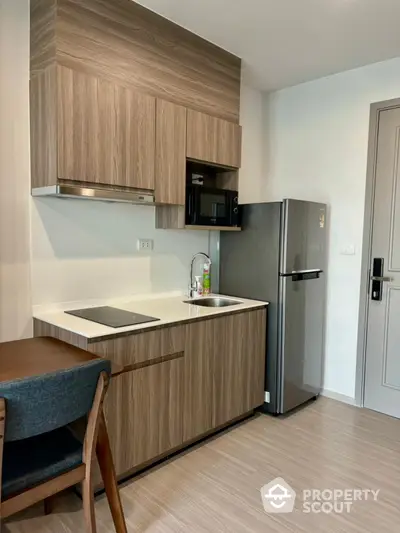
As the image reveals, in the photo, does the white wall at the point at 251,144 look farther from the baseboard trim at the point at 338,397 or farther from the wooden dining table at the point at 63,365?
the wooden dining table at the point at 63,365

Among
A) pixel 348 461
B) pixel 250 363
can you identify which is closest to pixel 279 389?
pixel 250 363

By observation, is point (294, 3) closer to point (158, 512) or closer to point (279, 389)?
point (279, 389)

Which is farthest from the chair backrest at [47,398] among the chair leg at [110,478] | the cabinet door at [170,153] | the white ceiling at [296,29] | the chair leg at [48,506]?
the white ceiling at [296,29]

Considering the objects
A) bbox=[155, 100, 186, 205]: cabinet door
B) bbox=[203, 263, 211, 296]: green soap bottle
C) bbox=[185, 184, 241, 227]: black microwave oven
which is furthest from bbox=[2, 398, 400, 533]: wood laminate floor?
bbox=[155, 100, 186, 205]: cabinet door

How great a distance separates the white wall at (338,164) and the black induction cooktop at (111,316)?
5.78 ft

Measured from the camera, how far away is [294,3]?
2.24 m

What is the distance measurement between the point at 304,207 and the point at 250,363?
1203 mm

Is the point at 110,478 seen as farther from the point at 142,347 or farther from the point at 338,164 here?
the point at 338,164

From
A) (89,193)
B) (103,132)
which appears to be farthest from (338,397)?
(103,132)

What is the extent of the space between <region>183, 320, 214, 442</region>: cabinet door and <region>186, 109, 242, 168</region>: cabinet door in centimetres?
115

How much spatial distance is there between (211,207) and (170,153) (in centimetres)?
50

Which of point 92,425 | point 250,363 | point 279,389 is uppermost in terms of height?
point 92,425

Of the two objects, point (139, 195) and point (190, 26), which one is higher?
point (190, 26)

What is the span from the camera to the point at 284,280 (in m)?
2.82
